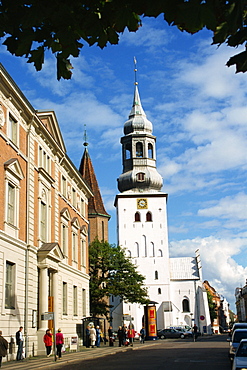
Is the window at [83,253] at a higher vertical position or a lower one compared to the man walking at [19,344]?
higher

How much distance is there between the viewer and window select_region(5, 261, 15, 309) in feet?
75.2

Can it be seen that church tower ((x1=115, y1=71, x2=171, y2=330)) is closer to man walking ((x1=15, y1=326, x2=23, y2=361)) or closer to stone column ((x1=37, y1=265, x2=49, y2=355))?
stone column ((x1=37, y1=265, x2=49, y2=355))

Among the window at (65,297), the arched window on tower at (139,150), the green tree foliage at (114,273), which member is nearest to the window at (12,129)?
the window at (65,297)

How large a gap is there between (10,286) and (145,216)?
58.6 meters

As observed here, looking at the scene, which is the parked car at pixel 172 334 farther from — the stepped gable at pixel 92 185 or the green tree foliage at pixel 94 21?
the green tree foliage at pixel 94 21

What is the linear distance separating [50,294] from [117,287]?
24578mm

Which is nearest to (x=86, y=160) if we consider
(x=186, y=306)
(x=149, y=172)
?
(x=149, y=172)

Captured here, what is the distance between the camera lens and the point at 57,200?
32.7 m

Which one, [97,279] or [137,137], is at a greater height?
[137,137]

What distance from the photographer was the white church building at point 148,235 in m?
78.7

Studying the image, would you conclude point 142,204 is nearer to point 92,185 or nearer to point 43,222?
point 92,185

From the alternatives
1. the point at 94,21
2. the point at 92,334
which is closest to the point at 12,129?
the point at 92,334

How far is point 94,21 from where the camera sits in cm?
538

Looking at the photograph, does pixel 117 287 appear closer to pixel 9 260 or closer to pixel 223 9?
pixel 9 260
